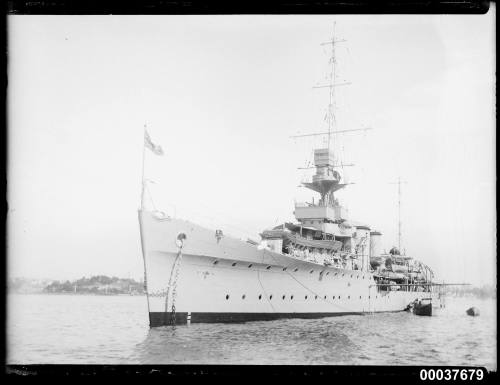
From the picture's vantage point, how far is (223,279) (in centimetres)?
1736

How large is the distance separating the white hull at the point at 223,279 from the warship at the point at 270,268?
1.2 inches

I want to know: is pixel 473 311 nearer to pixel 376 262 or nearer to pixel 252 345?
pixel 376 262

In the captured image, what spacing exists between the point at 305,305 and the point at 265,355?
7.82 m

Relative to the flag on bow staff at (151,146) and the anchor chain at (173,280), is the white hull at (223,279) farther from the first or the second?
the flag on bow staff at (151,146)

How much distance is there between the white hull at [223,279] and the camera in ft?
52.7

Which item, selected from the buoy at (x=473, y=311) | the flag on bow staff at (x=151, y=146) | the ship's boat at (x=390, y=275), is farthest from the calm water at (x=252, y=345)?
the ship's boat at (x=390, y=275)

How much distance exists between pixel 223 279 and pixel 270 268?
2.13m

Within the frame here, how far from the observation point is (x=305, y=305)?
65.8ft

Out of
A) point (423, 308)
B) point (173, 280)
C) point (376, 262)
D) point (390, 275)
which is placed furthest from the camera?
point (390, 275)

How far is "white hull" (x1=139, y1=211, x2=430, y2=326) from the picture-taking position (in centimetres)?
1606
